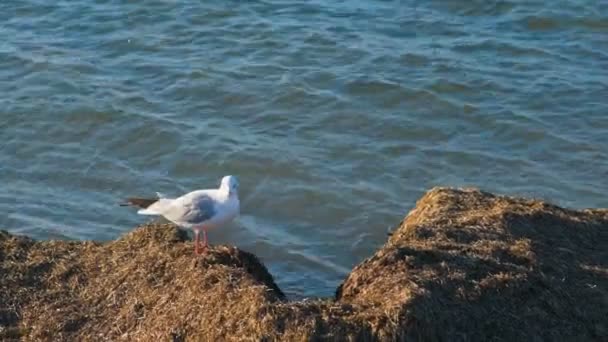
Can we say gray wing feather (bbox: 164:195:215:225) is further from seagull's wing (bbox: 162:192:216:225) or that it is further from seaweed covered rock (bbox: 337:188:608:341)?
seaweed covered rock (bbox: 337:188:608:341)

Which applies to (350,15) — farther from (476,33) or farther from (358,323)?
(358,323)

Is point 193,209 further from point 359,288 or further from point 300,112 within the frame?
point 300,112

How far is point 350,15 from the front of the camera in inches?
517

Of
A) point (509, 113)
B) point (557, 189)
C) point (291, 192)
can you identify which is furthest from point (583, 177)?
point (291, 192)

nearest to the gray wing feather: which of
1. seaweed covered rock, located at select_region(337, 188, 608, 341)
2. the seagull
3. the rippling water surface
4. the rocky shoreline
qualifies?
the seagull

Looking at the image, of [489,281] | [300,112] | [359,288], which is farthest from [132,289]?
[300,112]

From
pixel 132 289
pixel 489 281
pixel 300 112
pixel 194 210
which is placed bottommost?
pixel 300 112

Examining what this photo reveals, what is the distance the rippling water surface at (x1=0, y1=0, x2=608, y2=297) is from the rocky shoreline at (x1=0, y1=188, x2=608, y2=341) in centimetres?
145

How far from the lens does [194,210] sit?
22.0ft

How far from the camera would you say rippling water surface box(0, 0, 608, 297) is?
29.2 feet

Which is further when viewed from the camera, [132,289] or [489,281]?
[132,289]

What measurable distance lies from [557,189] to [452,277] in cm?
359

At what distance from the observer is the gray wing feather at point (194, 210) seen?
6684 mm

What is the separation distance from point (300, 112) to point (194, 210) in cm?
414
